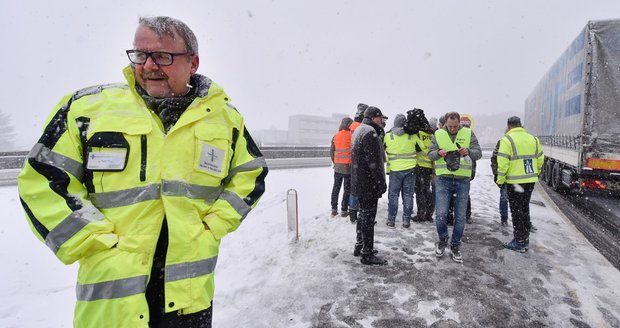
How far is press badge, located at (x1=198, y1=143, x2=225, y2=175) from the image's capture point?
1.83 meters

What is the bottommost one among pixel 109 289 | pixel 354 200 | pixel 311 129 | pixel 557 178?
pixel 557 178

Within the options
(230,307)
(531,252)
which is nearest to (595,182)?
(531,252)

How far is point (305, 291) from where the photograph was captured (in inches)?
163

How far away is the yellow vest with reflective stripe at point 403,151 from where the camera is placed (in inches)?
247

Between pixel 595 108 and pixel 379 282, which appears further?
pixel 595 108

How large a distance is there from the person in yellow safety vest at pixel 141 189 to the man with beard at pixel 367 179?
9.75 ft

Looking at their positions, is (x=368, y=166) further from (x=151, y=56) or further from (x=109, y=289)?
(x=109, y=289)

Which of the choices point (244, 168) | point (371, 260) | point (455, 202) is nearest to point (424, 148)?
point (455, 202)

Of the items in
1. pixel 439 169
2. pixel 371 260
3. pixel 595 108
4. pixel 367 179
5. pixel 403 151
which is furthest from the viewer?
pixel 595 108

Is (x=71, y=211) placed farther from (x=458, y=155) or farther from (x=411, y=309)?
(x=458, y=155)

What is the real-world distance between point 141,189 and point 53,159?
0.41 metres

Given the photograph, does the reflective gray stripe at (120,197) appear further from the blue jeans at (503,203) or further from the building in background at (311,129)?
the building in background at (311,129)

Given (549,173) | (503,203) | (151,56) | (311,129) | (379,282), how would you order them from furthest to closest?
1. (311,129)
2. (549,173)
3. (503,203)
4. (379,282)
5. (151,56)

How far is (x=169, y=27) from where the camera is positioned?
70.4 inches
